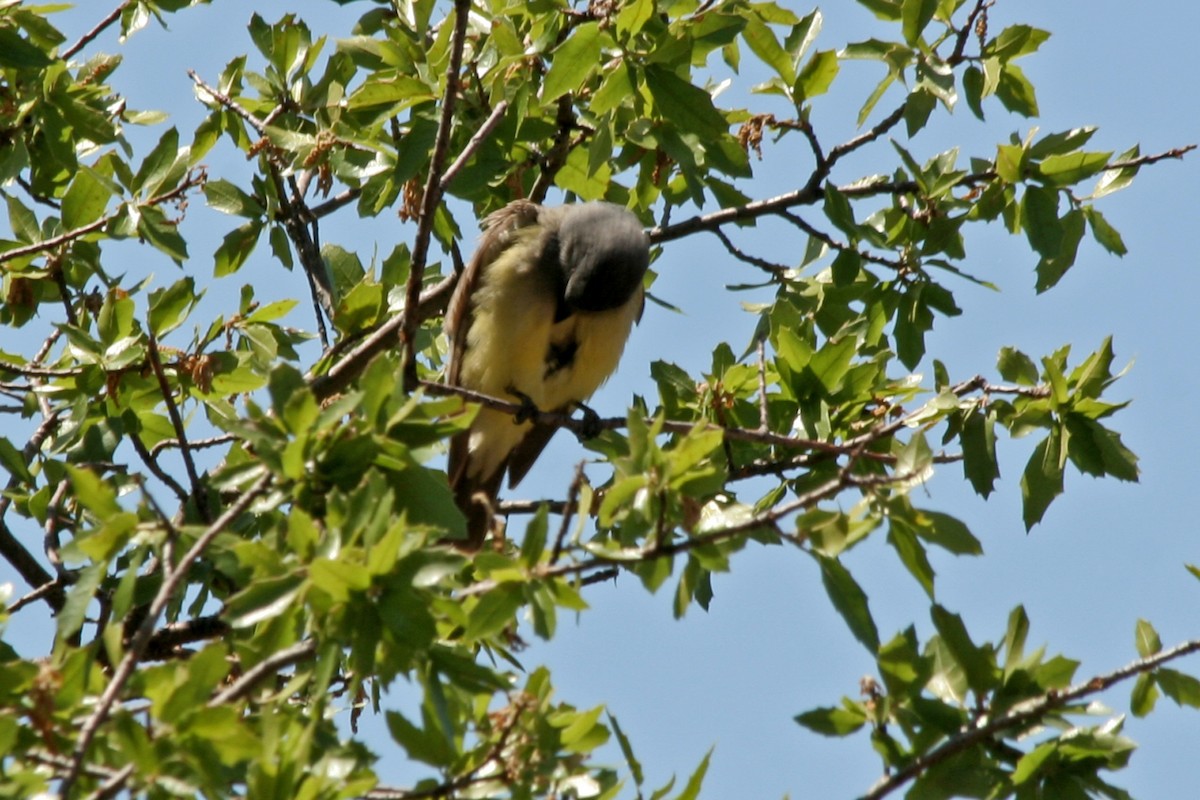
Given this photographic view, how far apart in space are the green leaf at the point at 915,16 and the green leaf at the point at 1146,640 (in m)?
2.69

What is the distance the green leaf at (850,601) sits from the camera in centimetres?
372

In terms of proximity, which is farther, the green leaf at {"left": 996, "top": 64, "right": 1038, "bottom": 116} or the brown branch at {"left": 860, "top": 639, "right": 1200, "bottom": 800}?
the green leaf at {"left": 996, "top": 64, "right": 1038, "bottom": 116}

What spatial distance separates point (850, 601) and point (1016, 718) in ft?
1.83

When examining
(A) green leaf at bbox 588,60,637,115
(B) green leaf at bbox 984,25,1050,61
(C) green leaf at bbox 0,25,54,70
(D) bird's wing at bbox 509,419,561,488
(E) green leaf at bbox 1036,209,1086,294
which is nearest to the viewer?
(A) green leaf at bbox 588,60,637,115

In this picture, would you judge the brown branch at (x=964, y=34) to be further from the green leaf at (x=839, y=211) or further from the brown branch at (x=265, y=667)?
the brown branch at (x=265, y=667)

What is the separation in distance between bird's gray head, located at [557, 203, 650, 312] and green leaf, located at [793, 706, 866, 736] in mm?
3218

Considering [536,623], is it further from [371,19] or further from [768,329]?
[371,19]

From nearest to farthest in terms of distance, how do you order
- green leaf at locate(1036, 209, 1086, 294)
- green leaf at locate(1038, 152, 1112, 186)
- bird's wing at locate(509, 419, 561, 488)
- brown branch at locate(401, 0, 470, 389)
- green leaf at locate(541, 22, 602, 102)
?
brown branch at locate(401, 0, 470, 389)
green leaf at locate(541, 22, 602, 102)
green leaf at locate(1038, 152, 1112, 186)
green leaf at locate(1036, 209, 1086, 294)
bird's wing at locate(509, 419, 561, 488)

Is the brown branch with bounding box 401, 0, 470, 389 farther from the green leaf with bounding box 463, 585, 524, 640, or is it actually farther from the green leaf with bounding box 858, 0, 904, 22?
the green leaf with bounding box 858, 0, 904, 22

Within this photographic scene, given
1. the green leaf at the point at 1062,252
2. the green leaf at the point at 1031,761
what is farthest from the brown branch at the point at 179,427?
the green leaf at the point at 1062,252

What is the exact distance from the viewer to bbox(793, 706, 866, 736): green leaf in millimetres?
3828

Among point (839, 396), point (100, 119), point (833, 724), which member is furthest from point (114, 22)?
point (833, 724)

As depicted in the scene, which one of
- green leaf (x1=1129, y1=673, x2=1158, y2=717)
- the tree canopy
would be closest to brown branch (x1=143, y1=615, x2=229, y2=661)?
the tree canopy

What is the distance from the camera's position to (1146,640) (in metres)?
3.94
